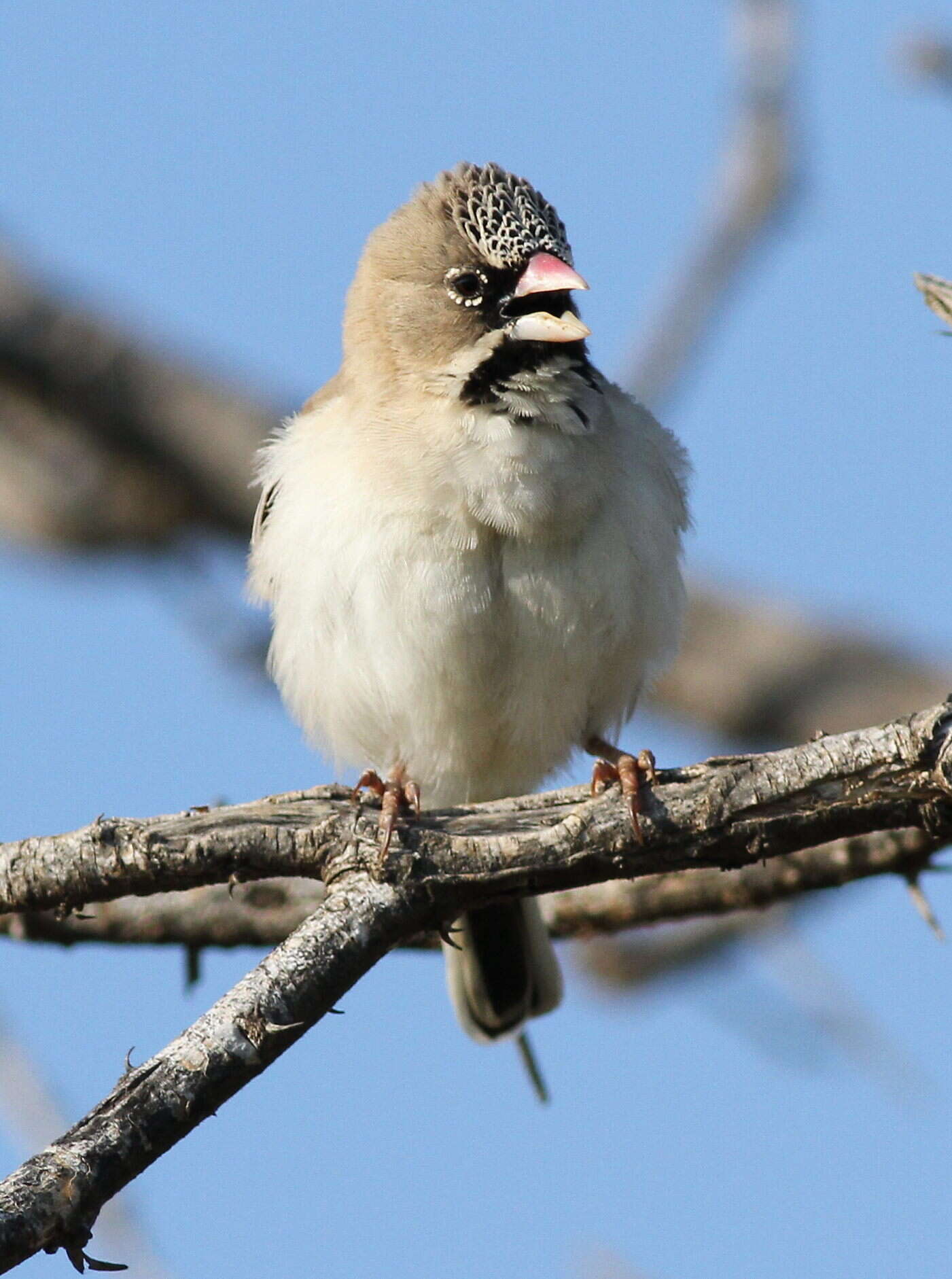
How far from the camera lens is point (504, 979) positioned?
6484mm

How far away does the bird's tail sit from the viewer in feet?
21.1

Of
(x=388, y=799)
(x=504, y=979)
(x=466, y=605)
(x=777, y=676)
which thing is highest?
(x=777, y=676)

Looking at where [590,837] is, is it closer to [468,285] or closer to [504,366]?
[504,366]

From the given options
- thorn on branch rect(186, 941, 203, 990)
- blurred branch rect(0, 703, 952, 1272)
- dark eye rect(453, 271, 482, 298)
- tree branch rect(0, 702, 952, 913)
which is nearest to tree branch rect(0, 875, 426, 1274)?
blurred branch rect(0, 703, 952, 1272)

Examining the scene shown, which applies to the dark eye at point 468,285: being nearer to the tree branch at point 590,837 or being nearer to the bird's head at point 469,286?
the bird's head at point 469,286

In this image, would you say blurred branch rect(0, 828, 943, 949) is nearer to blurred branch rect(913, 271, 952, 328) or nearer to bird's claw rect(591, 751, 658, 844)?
bird's claw rect(591, 751, 658, 844)

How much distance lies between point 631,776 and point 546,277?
2.28 metres

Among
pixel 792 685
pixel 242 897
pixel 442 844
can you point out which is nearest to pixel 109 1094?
pixel 442 844

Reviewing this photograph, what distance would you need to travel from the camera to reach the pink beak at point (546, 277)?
5.66m

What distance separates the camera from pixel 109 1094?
3.38m

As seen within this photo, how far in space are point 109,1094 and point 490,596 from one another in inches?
102

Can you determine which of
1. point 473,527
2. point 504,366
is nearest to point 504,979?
point 473,527

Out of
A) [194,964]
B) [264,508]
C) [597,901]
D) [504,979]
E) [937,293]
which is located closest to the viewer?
[937,293]

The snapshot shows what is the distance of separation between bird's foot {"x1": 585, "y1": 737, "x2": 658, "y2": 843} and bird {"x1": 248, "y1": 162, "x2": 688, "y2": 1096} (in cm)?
61
